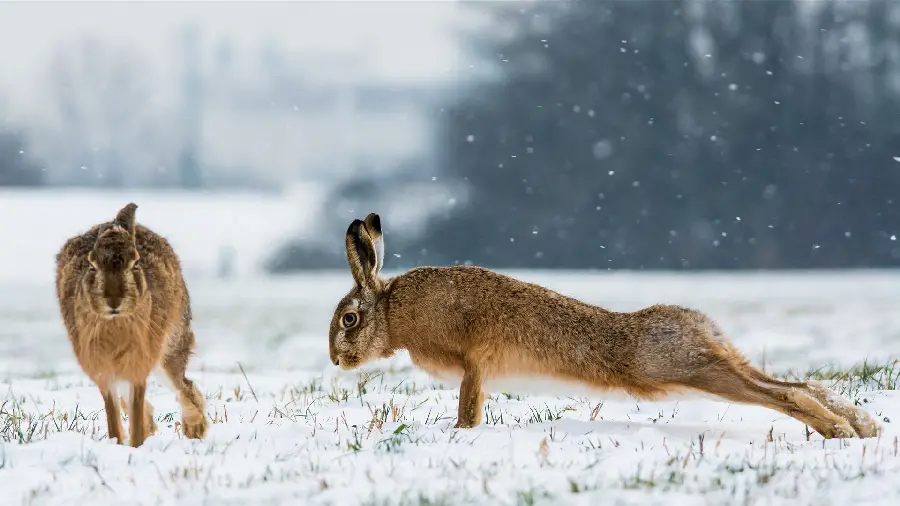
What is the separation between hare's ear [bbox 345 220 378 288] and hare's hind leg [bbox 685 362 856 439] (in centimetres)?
203

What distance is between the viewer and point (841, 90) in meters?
28.8

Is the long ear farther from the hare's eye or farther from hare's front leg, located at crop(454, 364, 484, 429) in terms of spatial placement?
hare's front leg, located at crop(454, 364, 484, 429)

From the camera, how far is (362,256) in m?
6.49

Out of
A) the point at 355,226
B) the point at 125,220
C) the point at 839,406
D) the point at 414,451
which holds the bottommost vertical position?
the point at 414,451

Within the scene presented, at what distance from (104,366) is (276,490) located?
4.75 feet

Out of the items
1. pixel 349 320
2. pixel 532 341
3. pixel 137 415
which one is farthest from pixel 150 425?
pixel 532 341

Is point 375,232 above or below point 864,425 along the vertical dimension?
above

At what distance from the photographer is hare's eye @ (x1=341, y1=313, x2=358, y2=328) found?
6.54 meters

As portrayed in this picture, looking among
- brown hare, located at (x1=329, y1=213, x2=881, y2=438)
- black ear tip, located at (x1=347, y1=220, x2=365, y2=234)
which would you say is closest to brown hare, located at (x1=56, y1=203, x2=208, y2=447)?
black ear tip, located at (x1=347, y1=220, x2=365, y2=234)

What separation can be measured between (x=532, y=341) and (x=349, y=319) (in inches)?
46.0

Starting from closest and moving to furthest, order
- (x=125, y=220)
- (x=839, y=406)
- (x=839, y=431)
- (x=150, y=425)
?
(x=125, y=220), (x=839, y=431), (x=839, y=406), (x=150, y=425)

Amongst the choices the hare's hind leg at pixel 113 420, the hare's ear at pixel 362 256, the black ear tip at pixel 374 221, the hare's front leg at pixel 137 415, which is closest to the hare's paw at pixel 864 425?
the hare's ear at pixel 362 256

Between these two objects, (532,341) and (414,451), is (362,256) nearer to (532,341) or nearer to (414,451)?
(532,341)

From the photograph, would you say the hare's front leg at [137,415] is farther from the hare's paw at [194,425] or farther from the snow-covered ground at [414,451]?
the hare's paw at [194,425]
